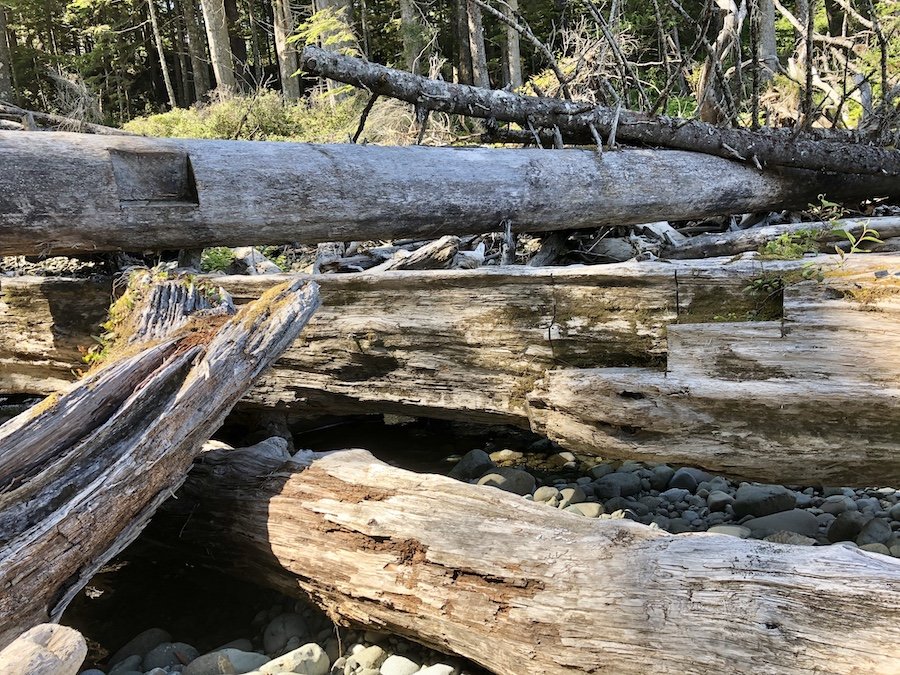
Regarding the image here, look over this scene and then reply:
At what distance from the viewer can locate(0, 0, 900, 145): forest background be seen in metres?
5.90

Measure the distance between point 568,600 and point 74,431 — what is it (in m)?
1.76

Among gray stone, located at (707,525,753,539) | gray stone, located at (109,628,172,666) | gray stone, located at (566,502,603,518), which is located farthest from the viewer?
gray stone, located at (566,502,603,518)

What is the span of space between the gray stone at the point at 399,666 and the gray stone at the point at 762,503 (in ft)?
Answer: 6.58

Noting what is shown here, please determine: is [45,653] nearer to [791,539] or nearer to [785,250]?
[791,539]

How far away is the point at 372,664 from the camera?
2.59 metres

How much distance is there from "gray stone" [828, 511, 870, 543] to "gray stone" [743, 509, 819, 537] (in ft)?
0.25

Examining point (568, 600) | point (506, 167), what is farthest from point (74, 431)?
point (506, 167)

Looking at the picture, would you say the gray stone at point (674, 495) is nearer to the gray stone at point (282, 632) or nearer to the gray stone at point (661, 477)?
the gray stone at point (661, 477)

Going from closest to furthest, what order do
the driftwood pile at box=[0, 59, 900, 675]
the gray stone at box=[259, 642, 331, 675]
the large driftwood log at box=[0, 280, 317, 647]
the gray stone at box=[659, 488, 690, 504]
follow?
the driftwood pile at box=[0, 59, 900, 675] < the large driftwood log at box=[0, 280, 317, 647] < the gray stone at box=[259, 642, 331, 675] < the gray stone at box=[659, 488, 690, 504]

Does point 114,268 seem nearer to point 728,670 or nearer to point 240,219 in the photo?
point 240,219

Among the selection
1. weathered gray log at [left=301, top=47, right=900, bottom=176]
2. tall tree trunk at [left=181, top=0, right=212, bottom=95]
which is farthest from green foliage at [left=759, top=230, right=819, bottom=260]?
tall tree trunk at [left=181, top=0, right=212, bottom=95]

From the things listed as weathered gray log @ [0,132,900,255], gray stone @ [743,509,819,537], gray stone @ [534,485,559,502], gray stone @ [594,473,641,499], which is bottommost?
gray stone @ [594,473,641,499]

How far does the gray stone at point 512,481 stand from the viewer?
4047 millimetres

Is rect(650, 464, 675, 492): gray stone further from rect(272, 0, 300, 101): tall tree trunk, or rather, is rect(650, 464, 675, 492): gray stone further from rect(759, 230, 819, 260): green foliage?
rect(272, 0, 300, 101): tall tree trunk
